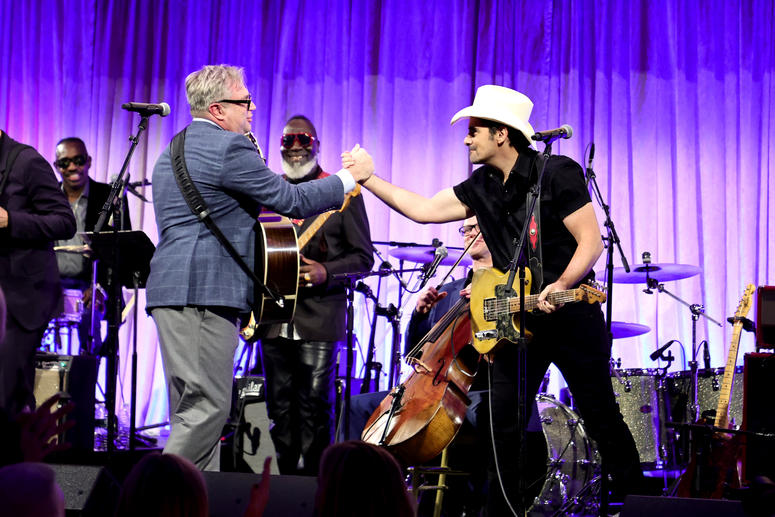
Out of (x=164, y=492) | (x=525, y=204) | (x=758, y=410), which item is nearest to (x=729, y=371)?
(x=758, y=410)

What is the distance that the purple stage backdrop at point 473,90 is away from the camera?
817 cm

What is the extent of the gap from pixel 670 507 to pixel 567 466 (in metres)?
3.17

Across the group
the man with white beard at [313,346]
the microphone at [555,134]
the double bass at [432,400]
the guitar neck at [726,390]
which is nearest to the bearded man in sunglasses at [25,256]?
the man with white beard at [313,346]

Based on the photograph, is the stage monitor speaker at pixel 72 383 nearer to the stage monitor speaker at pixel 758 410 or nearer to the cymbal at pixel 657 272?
the cymbal at pixel 657 272

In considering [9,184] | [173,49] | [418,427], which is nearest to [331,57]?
[173,49]

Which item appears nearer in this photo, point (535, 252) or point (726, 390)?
point (535, 252)

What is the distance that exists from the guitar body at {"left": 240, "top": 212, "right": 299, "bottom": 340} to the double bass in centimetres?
79

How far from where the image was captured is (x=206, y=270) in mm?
3912

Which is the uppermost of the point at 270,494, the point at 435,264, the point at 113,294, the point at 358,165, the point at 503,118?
the point at 503,118

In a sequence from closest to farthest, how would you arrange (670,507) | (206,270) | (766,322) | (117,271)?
(670,507) < (206,270) < (117,271) < (766,322)

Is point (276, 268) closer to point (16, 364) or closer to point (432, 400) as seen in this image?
point (432, 400)

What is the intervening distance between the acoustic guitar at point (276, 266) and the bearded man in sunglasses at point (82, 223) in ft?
8.98

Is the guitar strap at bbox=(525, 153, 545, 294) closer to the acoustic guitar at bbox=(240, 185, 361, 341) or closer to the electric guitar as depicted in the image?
the electric guitar

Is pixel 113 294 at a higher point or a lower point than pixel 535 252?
lower
